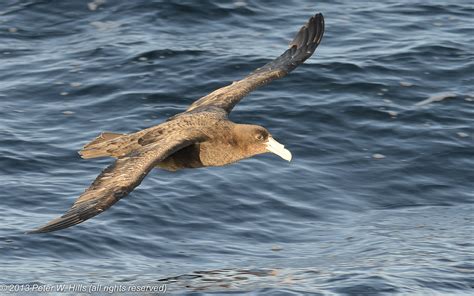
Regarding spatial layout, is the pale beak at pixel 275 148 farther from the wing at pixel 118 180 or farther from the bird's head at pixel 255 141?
the wing at pixel 118 180

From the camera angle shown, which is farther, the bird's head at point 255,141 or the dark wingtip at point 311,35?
the dark wingtip at point 311,35

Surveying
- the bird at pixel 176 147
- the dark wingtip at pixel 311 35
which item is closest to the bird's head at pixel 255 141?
the bird at pixel 176 147

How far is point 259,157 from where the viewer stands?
14.3 metres

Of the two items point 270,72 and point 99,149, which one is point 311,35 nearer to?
point 270,72

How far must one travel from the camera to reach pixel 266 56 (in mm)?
16953

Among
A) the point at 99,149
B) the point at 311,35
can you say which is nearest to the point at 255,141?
the point at 99,149

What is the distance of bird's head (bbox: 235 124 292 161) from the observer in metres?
11.1

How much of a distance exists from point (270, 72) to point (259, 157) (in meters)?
1.72

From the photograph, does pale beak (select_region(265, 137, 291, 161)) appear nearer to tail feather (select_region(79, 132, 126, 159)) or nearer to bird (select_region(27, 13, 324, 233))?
bird (select_region(27, 13, 324, 233))

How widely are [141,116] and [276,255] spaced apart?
12.6 ft

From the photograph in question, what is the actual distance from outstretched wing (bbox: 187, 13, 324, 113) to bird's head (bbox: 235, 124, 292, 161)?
951 millimetres

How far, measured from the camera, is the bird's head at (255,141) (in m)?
11.1

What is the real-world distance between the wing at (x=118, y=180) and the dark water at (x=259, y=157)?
142cm

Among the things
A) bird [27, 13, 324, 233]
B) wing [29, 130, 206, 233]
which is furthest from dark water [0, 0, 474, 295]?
wing [29, 130, 206, 233]
